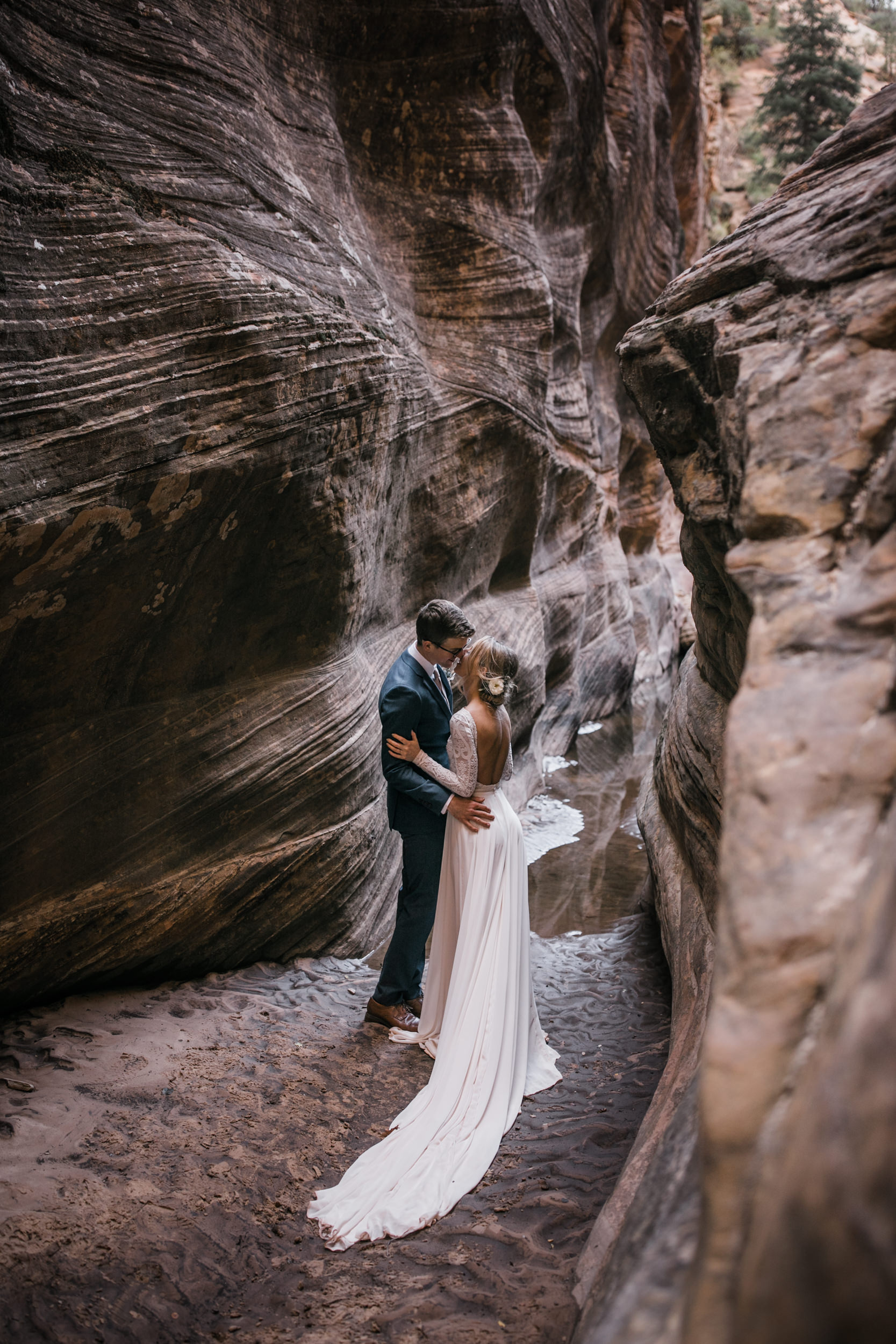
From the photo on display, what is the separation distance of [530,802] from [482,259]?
6214 millimetres

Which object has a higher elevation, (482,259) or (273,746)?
(482,259)

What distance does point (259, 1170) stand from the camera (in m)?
3.41

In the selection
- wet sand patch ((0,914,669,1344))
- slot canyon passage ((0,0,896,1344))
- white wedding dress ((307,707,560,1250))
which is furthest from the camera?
white wedding dress ((307,707,560,1250))

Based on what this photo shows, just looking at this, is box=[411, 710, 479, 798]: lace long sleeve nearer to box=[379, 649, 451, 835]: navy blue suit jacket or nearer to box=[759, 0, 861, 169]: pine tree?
box=[379, 649, 451, 835]: navy blue suit jacket

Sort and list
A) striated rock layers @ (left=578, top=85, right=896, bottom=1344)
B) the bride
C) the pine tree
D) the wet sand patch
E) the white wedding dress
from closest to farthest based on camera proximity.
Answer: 1. striated rock layers @ (left=578, top=85, right=896, bottom=1344)
2. the wet sand patch
3. the white wedding dress
4. the bride
5. the pine tree

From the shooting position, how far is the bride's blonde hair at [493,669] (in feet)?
13.7

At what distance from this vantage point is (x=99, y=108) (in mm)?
4441

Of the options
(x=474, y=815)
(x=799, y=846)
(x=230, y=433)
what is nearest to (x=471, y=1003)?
(x=474, y=815)

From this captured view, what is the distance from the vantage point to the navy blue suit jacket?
4.50 metres

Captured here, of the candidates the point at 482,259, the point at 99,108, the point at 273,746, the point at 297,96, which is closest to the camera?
the point at 99,108

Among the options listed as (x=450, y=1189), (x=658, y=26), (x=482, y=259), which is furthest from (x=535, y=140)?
(x=450, y=1189)

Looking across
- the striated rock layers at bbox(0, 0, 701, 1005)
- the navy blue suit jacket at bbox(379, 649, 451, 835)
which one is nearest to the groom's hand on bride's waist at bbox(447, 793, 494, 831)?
the navy blue suit jacket at bbox(379, 649, 451, 835)

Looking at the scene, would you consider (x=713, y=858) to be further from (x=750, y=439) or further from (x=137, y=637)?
(x=137, y=637)

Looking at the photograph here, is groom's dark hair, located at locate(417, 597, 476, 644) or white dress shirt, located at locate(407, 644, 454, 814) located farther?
white dress shirt, located at locate(407, 644, 454, 814)
